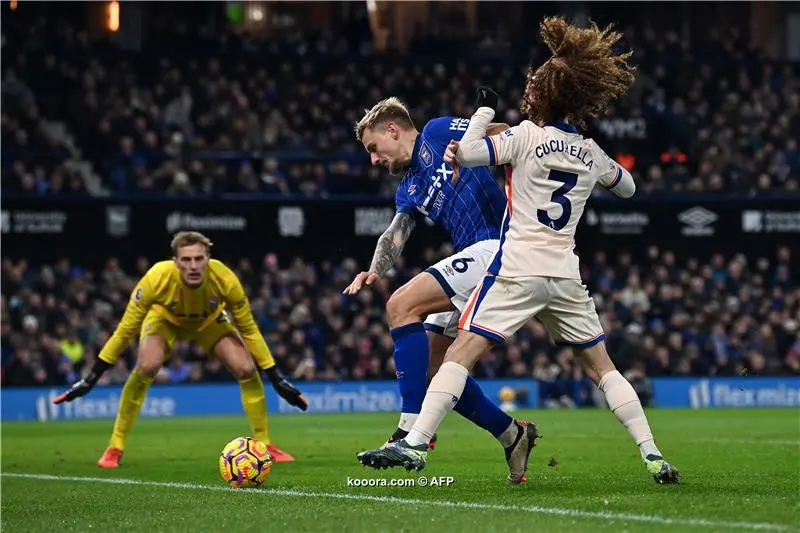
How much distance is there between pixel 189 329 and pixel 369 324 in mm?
16601

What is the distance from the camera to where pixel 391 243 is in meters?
9.38

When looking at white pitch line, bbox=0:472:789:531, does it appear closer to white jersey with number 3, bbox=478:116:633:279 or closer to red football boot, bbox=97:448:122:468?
white jersey with number 3, bbox=478:116:633:279

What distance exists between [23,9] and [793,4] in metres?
19.6

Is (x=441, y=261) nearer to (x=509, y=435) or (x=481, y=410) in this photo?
(x=481, y=410)

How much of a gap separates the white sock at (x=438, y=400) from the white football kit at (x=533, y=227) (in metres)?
0.27

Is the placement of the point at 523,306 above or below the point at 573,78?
below

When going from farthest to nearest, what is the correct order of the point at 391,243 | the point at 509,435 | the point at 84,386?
the point at 84,386 < the point at 391,243 < the point at 509,435

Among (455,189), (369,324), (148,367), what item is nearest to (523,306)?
(455,189)

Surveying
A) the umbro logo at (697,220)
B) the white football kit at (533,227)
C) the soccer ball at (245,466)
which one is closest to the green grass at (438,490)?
the soccer ball at (245,466)

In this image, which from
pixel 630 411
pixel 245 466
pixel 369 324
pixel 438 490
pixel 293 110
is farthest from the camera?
pixel 293 110

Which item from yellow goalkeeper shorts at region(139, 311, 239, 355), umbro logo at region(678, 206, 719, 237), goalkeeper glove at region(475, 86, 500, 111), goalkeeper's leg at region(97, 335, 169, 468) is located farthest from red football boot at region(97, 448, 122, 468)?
umbro logo at region(678, 206, 719, 237)

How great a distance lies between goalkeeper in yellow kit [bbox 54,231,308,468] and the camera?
11586mm

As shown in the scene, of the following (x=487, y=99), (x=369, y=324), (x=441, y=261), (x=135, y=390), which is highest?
(x=487, y=99)

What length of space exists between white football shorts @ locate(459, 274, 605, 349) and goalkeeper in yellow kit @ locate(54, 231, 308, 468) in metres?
4.02
